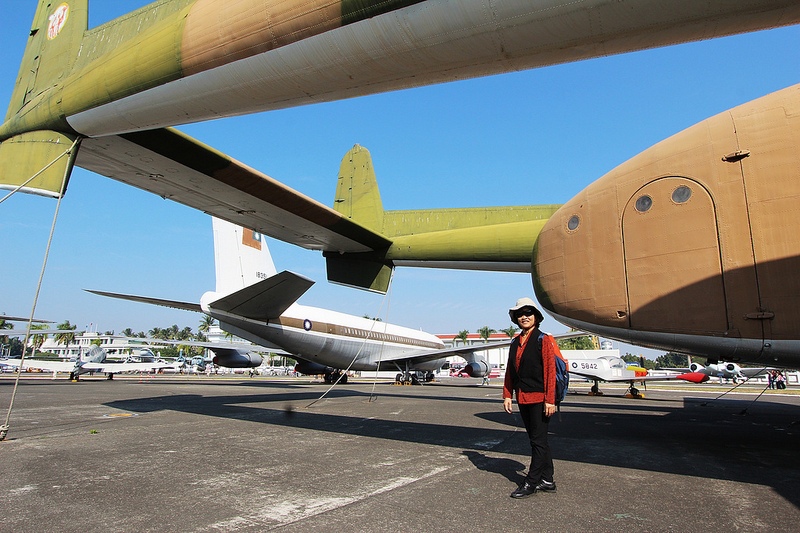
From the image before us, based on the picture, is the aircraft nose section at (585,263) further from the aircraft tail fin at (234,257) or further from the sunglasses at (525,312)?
the aircraft tail fin at (234,257)

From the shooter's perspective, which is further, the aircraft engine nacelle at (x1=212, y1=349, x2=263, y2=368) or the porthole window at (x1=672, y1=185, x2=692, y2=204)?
the aircraft engine nacelle at (x1=212, y1=349, x2=263, y2=368)

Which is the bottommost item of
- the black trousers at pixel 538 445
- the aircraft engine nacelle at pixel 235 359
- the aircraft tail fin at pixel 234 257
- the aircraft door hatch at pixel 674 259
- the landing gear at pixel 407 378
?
the landing gear at pixel 407 378

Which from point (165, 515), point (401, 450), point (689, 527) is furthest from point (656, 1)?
point (401, 450)

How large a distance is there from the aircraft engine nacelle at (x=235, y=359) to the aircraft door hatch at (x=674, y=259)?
29.9 metres

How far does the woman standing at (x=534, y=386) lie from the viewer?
13.7ft

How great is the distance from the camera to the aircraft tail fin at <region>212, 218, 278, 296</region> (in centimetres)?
2244

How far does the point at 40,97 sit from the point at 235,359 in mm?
26327

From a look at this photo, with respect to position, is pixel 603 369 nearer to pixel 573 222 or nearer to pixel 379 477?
pixel 573 222

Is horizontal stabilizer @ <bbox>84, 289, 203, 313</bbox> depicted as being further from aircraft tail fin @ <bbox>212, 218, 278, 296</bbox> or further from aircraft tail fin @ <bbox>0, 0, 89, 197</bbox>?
aircraft tail fin @ <bbox>0, 0, 89, 197</bbox>

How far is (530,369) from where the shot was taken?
446 cm

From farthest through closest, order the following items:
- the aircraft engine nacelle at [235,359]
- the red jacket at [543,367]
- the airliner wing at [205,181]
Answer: the aircraft engine nacelle at [235,359], the airliner wing at [205,181], the red jacket at [543,367]

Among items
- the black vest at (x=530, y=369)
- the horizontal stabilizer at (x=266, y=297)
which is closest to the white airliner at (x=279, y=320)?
the horizontal stabilizer at (x=266, y=297)

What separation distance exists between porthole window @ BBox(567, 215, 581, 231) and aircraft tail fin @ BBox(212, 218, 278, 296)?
1846cm

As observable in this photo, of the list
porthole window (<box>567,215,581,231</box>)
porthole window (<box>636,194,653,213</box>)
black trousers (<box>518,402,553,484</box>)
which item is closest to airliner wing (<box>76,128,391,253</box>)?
porthole window (<box>567,215,581,231</box>)
